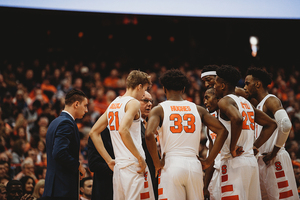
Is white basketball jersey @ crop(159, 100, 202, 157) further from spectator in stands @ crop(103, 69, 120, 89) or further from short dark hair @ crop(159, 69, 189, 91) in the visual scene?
spectator in stands @ crop(103, 69, 120, 89)

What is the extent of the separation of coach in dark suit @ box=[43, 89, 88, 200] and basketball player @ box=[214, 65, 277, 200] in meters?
1.89

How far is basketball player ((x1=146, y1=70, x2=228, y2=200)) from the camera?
11.2 ft

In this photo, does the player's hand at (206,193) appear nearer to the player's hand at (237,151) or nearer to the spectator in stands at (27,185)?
the player's hand at (237,151)

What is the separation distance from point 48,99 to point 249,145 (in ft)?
26.2

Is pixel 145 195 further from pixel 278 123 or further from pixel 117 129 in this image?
pixel 278 123

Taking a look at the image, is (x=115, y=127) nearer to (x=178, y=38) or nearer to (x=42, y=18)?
(x=42, y=18)

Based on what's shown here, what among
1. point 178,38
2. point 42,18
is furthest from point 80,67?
point 178,38

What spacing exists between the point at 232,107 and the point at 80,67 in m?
9.59

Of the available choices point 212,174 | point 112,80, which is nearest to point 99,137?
point 212,174

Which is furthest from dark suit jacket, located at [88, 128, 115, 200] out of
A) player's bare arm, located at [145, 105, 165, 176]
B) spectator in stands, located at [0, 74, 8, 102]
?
spectator in stands, located at [0, 74, 8, 102]

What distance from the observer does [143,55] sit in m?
14.5

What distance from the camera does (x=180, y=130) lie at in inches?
138

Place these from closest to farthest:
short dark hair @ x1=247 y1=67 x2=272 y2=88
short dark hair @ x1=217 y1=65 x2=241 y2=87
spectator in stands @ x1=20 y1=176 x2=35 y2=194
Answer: short dark hair @ x1=217 y1=65 x2=241 y2=87 < short dark hair @ x1=247 y1=67 x2=272 y2=88 < spectator in stands @ x1=20 y1=176 x2=35 y2=194

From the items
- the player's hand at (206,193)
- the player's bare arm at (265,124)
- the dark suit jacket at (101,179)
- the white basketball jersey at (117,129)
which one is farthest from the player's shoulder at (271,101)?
the dark suit jacket at (101,179)
